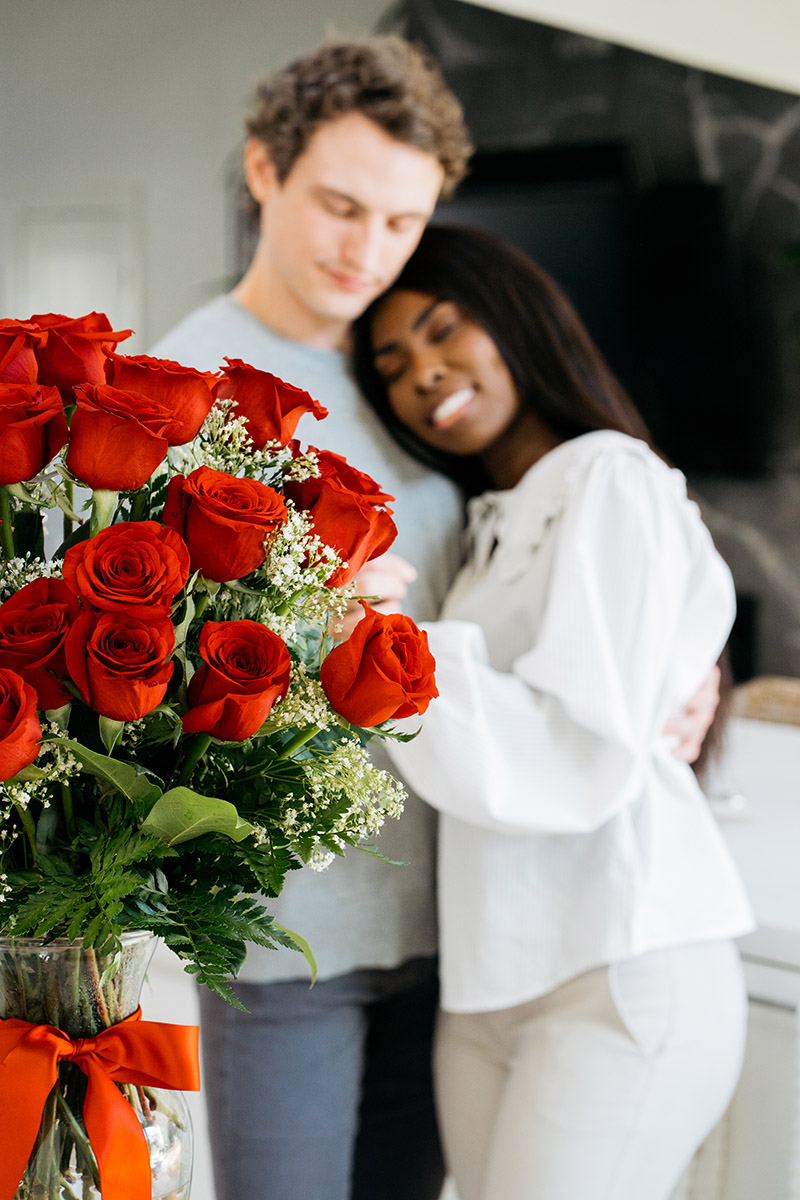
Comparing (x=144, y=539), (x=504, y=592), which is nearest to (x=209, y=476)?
(x=144, y=539)

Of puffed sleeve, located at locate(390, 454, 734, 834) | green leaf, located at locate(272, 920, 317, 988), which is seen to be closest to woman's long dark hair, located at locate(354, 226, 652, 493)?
puffed sleeve, located at locate(390, 454, 734, 834)

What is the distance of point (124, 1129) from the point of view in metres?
0.48

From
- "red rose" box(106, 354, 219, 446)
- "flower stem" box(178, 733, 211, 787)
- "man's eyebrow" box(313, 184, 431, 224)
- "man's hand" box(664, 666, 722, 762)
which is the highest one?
"man's eyebrow" box(313, 184, 431, 224)

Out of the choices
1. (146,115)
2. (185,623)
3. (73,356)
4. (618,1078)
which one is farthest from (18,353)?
(146,115)

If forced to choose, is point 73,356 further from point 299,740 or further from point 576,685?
point 576,685

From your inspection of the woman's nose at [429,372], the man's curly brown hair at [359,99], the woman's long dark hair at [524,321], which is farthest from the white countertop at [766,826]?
the man's curly brown hair at [359,99]

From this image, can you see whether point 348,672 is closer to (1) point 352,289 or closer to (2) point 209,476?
(2) point 209,476

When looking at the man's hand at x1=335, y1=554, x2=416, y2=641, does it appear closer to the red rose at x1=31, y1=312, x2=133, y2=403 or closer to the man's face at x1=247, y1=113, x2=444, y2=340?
the man's face at x1=247, y1=113, x2=444, y2=340

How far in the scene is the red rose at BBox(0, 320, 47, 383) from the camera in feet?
1.45

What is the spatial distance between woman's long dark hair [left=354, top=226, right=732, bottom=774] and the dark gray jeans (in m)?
0.60

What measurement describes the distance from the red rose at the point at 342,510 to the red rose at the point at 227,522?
4cm

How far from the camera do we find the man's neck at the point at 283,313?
3.52ft

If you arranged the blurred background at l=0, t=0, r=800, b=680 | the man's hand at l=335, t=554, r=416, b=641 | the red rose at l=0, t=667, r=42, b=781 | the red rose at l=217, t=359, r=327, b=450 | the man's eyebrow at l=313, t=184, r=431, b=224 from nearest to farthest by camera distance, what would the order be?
the red rose at l=0, t=667, r=42, b=781 < the red rose at l=217, t=359, r=327, b=450 < the man's hand at l=335, t=554, r=416, b=641 < the man's eyebrow at l=313, t=184, r=431, b=224 < the blurred background at l=0, t=0, r=800, b=680

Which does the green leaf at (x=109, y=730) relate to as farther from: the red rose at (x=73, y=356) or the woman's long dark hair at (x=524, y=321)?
the woman's long dark hair at (x=524, y=321)
